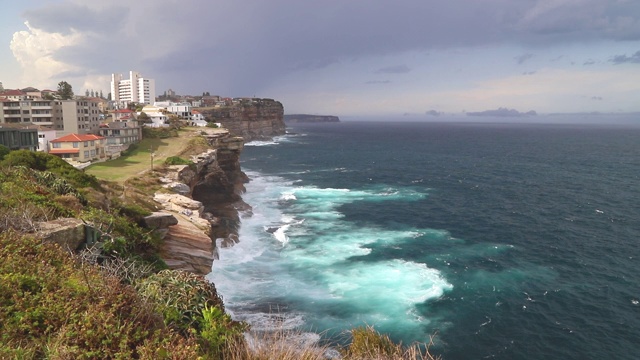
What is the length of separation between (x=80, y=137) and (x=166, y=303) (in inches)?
2338

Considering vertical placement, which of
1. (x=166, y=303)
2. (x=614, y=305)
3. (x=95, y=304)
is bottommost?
(x=614, y=305)

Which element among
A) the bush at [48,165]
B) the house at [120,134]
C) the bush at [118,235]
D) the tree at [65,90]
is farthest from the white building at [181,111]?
the bush at [118,235]

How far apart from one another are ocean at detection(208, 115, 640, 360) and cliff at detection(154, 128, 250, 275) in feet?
9.32

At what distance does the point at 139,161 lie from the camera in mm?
61562

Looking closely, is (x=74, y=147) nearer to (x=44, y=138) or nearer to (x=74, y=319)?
(x=44, y=138)

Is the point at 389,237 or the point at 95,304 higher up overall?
the point at 95,304

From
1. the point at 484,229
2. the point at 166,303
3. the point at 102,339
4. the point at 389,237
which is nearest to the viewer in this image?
the point at 102,339

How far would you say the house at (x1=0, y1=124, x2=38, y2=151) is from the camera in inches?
2080

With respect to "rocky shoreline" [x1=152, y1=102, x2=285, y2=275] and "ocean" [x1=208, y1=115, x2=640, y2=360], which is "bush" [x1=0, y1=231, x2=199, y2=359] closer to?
"ocean" [x1=208, y1=115, x2=640, y2=360]

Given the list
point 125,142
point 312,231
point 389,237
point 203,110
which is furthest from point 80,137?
point 203,110

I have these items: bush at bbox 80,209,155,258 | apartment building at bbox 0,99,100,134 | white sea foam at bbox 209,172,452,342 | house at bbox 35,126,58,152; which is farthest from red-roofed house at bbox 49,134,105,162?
bush at bbox 80,209,155,258

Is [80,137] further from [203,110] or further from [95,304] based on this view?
[203,110]

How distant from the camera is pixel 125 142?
76062 millimetres

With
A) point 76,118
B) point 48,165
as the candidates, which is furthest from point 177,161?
point 76,118
